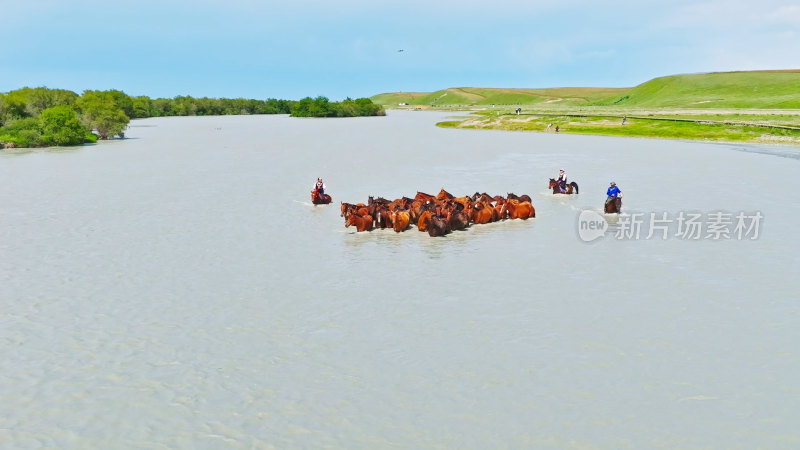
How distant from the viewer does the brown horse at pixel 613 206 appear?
35.1 meters

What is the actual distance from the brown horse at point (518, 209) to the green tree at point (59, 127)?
73.6 meters

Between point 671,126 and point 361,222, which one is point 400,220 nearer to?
point 361,222

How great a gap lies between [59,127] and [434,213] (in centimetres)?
7435

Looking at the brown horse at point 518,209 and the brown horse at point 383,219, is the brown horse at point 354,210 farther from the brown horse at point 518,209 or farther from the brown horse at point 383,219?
the brown horse at point 518,209

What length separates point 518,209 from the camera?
1325 inches

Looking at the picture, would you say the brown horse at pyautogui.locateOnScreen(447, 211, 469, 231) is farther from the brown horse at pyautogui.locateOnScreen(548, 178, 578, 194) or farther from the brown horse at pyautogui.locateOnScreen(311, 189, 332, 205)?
the brown horse at pyautogui.locateOnScreen(548, 178, 578, 194)

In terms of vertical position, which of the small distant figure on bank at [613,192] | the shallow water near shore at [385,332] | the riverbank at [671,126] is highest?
the riverbank at [671,126]

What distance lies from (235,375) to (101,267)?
12245 mm

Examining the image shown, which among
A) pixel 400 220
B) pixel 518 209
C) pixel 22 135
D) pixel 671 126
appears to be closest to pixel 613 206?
pixel 518 209

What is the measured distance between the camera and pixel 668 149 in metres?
79.6

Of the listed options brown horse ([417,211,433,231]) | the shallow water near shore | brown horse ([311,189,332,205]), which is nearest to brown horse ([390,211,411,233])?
brown horse ([417,211,433,231])

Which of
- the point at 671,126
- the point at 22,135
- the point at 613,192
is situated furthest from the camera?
the point at 671,126

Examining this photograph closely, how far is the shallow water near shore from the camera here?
1252cm

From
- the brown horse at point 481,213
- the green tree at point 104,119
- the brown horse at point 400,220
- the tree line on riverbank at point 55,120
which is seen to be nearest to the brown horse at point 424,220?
the brown horse at point 400,220
